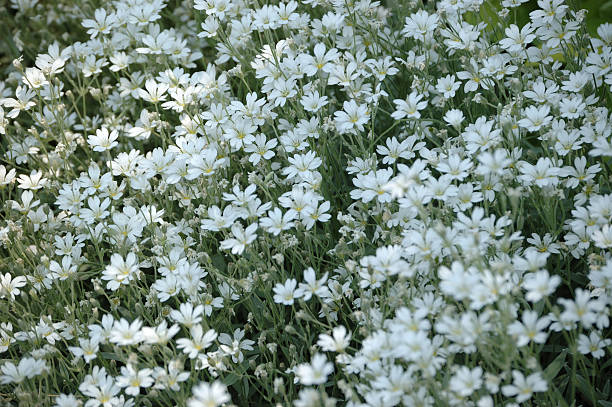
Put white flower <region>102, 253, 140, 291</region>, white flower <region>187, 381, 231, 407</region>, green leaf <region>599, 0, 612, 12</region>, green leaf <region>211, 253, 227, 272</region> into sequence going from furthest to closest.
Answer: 1. green leaf <region>599, 0, 612, 12</region>
2. green leaf <region>211, 253, 227, 272</region>
3. white flower <region>102, 253, 140, 291</region>
4. white flower <region>187, 381, 231, 407</region>

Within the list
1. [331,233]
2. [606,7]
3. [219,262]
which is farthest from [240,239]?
[606,7]

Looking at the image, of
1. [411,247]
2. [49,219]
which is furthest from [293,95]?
[49,219]

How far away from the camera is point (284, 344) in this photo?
2.79 m

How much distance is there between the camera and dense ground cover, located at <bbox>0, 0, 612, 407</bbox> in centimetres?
217

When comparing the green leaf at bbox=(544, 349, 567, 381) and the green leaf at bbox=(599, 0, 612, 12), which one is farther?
the green leaf at bbox=(599, 0, 612, 12)

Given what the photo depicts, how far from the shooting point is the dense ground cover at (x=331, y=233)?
2.17 metres

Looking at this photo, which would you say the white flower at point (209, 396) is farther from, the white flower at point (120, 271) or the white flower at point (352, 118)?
the white flower at point (352, 118)

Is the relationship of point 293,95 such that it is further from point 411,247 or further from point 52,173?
point 52,173

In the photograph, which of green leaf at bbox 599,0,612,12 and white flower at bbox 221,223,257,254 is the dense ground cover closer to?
white flower at bbox 221,223,257,254

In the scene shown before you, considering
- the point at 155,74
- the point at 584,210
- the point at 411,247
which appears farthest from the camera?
the point at 155,74

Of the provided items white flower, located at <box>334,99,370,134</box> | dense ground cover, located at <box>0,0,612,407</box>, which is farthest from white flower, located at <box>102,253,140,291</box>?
white flower, located at <box>334,99,370,134</box>

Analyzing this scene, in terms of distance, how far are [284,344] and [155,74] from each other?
Answer: 5.52ft

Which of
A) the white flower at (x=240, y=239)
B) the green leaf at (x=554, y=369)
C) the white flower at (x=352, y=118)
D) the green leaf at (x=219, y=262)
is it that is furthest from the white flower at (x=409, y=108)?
the green leaf at (x=554, y=369)

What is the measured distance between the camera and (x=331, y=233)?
295 centimetres
